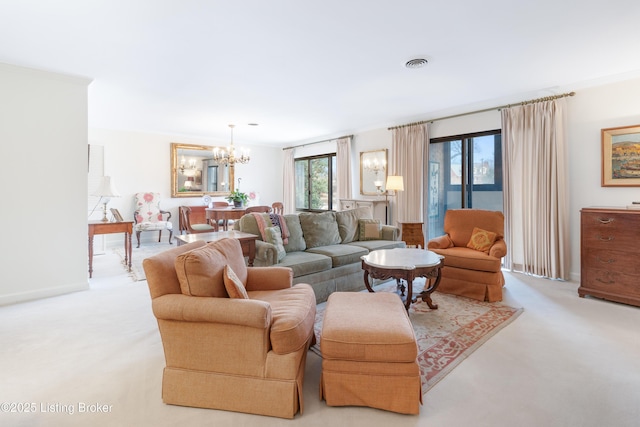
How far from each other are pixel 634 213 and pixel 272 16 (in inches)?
154

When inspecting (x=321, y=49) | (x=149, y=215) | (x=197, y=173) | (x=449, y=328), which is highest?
(x=321, y=49)

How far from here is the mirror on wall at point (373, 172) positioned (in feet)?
21.1

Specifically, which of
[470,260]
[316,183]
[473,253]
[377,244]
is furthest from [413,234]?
[316,183]

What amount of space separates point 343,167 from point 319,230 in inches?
129

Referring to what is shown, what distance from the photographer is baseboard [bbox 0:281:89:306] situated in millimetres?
3383

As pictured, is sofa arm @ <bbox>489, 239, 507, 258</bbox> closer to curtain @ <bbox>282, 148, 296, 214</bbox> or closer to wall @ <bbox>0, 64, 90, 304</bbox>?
wall @ <bbox>0, 64, 90, 304</bbox>

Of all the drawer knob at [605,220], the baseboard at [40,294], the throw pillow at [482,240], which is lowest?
the baseboard at [40,294]

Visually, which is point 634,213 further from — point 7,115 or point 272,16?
point 7,115

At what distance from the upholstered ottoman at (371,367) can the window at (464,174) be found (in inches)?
162

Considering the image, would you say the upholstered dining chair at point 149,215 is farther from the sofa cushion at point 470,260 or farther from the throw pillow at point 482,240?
the throw pillow at point 482,240

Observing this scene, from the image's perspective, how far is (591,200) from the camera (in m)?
4.03

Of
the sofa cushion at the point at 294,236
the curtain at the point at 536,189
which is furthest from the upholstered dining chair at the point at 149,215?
the curtain at the point at 536,189

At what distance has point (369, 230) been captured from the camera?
466cm

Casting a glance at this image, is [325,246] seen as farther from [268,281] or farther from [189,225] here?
[189,225]
